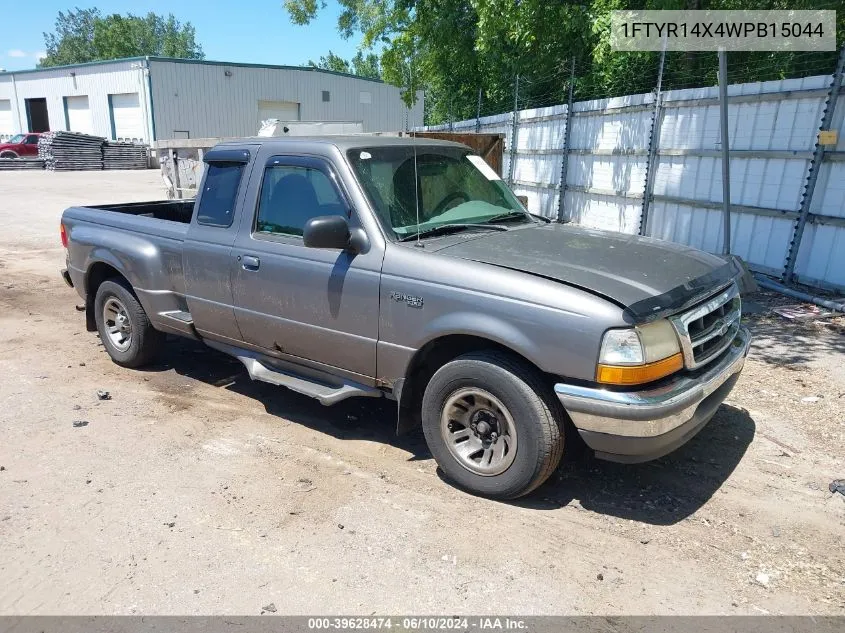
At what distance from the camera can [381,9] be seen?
22516 mm

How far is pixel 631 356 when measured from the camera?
3076 mm

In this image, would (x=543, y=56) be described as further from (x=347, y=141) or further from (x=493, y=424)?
(x=493, y=424)

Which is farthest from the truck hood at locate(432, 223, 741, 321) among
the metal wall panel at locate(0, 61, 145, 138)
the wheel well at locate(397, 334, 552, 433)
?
the metal wall panel at locate(0, 61, 145, 138)

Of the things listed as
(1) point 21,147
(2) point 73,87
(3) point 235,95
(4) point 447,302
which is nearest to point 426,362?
(4) point 447,302

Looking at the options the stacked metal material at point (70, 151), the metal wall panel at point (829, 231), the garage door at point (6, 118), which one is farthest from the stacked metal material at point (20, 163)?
the metal wall panel at point (829, 231)

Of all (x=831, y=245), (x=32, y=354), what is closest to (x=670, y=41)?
(x=831, y=245)

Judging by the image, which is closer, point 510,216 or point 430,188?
point 430,188

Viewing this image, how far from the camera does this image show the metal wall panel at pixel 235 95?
3478 centimetres

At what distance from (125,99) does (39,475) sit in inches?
1484

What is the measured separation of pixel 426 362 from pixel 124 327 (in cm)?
325

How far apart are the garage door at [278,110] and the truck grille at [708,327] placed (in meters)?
38.0

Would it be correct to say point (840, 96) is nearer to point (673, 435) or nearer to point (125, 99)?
point (673, 435)

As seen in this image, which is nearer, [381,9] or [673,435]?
[673,435]

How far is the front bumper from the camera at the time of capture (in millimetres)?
3094
